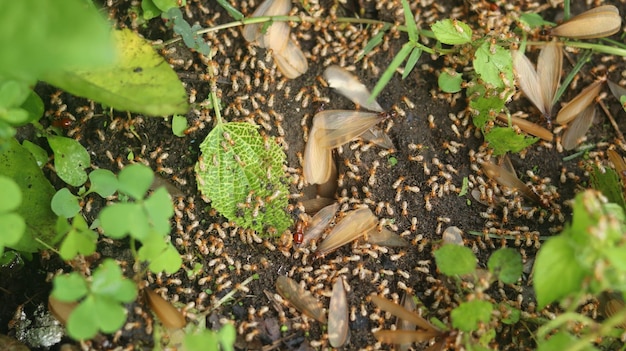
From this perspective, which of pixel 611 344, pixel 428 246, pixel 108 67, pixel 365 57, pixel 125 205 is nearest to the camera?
pixel 125 205

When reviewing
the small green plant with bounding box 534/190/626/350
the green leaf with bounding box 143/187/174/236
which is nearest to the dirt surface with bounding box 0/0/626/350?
the green leaf with bounding box 143/187/174/236

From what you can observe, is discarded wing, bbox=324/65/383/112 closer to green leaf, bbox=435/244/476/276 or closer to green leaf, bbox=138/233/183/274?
green leaf, bbox=435/244/476/276

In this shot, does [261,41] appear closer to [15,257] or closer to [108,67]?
[108,67]

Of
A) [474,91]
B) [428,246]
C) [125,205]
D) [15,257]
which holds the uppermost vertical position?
[125,205]

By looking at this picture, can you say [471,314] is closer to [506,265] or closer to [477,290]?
[477,290]

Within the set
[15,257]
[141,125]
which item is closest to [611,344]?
[141,125]

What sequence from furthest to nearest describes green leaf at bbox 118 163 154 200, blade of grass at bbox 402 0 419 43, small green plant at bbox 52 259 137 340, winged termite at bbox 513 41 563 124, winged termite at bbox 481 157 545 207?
winged termite at bbox 513 41 563 124 → winged termite at bbox 481 157 545 207 → blade of grass at bbox 402 0 419 43 → green leaf at bbox 118 163 154 200 → small green plant at bbox 52 259 137 340
